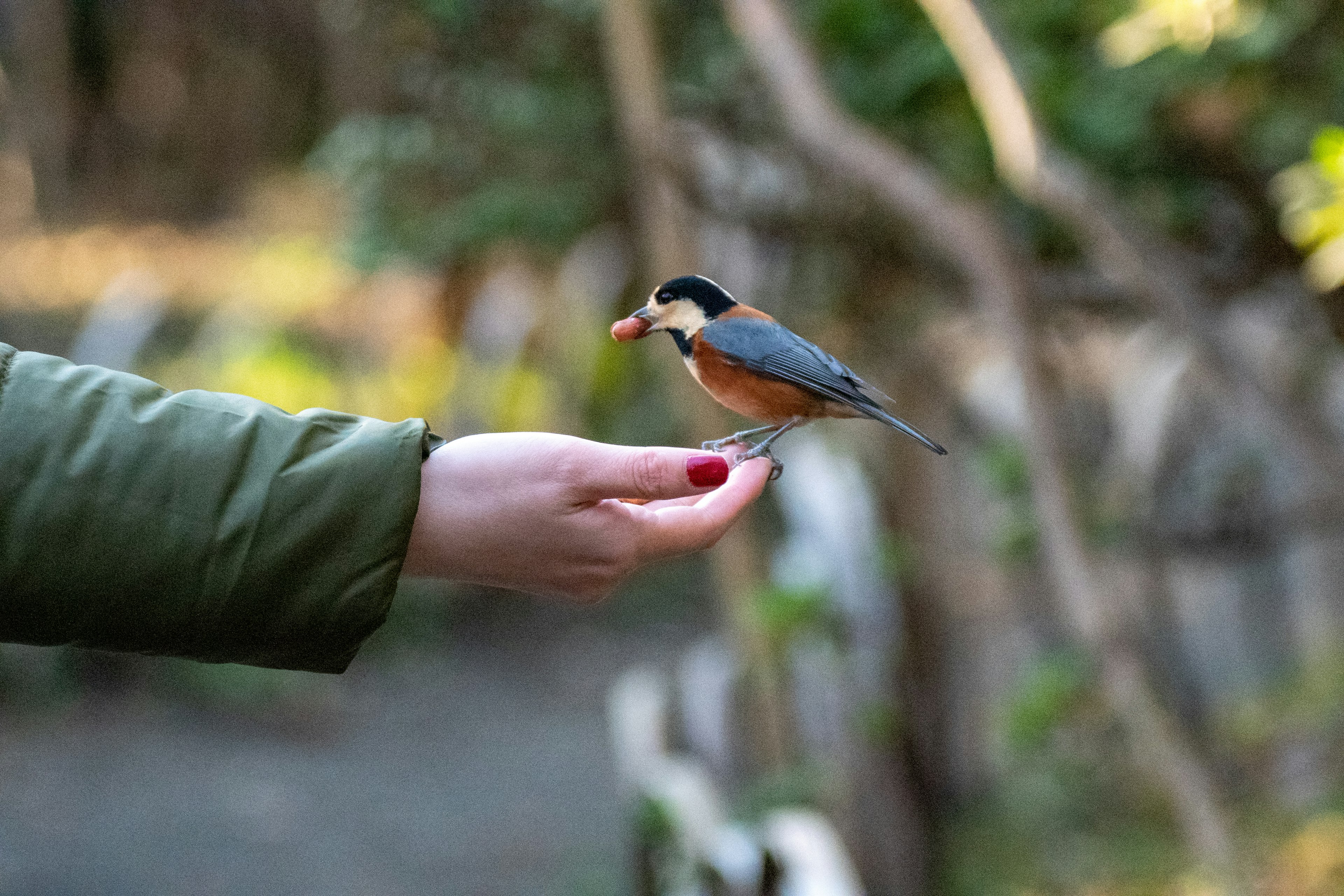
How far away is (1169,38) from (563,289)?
3220 millimetres

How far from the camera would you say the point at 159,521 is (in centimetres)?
106

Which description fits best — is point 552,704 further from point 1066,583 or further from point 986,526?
point 1066,583

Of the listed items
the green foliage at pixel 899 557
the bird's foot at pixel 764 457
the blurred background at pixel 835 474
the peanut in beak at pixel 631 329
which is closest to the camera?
the peanut in beak at pixel 631 329

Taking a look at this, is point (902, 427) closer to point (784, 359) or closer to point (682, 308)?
point (784, 359)

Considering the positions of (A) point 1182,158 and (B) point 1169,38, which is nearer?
(B) point 1169,38

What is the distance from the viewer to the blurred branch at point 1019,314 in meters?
2.24

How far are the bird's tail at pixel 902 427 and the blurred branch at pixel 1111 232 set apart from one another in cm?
106

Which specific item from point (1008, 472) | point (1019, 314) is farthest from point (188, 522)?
point (1008, 472)

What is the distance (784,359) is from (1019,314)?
117 cm

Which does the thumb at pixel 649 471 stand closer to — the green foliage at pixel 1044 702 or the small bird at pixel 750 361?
the small bird at pixel 750 361

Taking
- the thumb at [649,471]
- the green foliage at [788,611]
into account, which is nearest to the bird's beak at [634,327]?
the thumb at [649,471]

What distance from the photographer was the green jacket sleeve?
1.05 m

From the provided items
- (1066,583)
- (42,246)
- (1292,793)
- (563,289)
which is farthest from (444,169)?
(42,246)

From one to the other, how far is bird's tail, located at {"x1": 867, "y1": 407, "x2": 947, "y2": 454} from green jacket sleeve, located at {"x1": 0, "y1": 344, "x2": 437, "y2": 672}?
1.48ft
